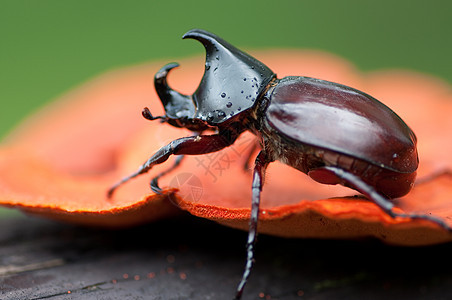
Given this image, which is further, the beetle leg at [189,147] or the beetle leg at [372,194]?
the beetle leg at [189,147]

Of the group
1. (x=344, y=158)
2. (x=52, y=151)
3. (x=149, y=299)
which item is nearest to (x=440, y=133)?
(x=344, y=158)

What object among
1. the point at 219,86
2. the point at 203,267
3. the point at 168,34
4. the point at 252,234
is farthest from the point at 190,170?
the point at 168,34

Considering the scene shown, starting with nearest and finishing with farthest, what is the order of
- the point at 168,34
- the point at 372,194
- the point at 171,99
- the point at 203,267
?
the point at 372,194
the point at 203,267
the point at 171,99
the point at 168,34

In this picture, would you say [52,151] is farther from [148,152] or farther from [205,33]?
[205,33]

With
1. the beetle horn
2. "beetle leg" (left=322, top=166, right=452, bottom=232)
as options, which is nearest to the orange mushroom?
"beetle leg" (left=322, top=166, right=452, bottom=232)

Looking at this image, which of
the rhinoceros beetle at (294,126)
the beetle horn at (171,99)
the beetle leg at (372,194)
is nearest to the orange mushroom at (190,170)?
the beetle leg at (372,194)

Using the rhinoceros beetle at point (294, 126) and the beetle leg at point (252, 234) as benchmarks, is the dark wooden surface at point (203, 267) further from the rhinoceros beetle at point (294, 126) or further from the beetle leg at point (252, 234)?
the rhinoceros beetle at point (294, 126)

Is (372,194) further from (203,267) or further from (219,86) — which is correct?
(219,86)
